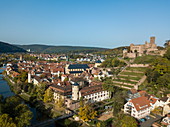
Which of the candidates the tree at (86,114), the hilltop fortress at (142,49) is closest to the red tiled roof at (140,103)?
the tree at (86,114)

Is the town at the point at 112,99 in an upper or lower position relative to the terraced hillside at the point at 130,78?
lower

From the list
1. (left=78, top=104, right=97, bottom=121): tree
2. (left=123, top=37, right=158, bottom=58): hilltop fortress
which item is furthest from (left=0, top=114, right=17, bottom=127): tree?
(left=123, top=37, right=158, bottom=58): hilltop fortress

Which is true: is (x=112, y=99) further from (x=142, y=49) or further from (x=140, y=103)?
(x=142, y=49)

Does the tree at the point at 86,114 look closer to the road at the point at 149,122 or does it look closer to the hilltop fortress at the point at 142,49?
the road at the point at 149,122

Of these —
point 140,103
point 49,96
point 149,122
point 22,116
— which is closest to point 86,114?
point 22,116

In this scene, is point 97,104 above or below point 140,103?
below

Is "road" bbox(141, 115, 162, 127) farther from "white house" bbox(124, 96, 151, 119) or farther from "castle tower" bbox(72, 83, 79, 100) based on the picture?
"castle tower" bbox(72, 83, 79, 100)

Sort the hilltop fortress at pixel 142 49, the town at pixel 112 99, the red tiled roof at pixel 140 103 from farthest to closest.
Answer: the hilltop fortress at pixel 142 49
the red tiled roof at pixel 140 103
the town at pixel 112 99

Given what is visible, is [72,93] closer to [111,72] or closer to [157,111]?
[157,111]

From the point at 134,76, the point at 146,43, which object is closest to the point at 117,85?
the point at 134,76
